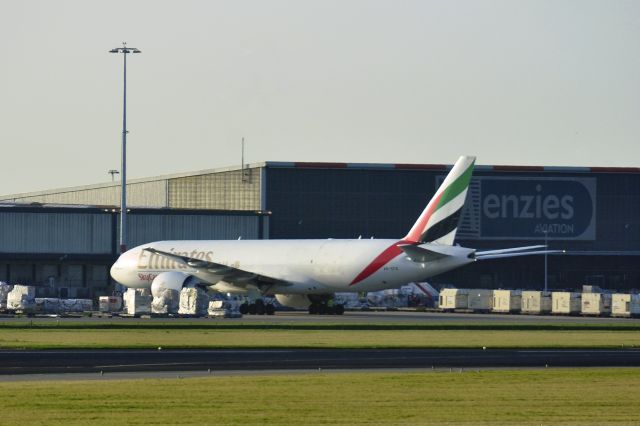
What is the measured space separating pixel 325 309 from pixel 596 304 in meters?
18.3

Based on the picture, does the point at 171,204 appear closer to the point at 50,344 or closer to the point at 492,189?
the point at 492,189

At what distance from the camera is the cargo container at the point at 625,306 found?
8506 cm

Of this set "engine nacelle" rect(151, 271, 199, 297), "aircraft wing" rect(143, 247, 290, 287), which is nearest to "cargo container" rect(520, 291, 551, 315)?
"aircraft wing" rect(143, 247, 290, 287)

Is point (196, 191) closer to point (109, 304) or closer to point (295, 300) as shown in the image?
point (295, 300)

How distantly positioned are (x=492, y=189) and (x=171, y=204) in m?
31.6

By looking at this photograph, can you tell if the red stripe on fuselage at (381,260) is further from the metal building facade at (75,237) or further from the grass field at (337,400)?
the grass field at (337,400)

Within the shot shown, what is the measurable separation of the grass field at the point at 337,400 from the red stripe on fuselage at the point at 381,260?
4063cm

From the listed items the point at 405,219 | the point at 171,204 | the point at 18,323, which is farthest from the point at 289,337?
the point at 171,204

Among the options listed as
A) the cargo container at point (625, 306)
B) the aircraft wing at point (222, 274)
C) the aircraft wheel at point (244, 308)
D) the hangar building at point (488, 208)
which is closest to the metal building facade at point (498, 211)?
the hangar building at point (488, 208)

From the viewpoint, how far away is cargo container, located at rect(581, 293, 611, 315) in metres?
86.6

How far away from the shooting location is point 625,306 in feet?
280

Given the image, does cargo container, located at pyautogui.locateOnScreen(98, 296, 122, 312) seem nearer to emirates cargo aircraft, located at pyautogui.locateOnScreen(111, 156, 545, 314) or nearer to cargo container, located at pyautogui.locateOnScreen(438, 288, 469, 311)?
emirates cargo aircraft, located at pyautogui.locateOnScreen(111, 156, 545, 314)

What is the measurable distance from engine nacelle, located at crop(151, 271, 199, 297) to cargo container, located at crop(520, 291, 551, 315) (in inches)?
921

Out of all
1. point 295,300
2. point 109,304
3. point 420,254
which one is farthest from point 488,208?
point 109,304
